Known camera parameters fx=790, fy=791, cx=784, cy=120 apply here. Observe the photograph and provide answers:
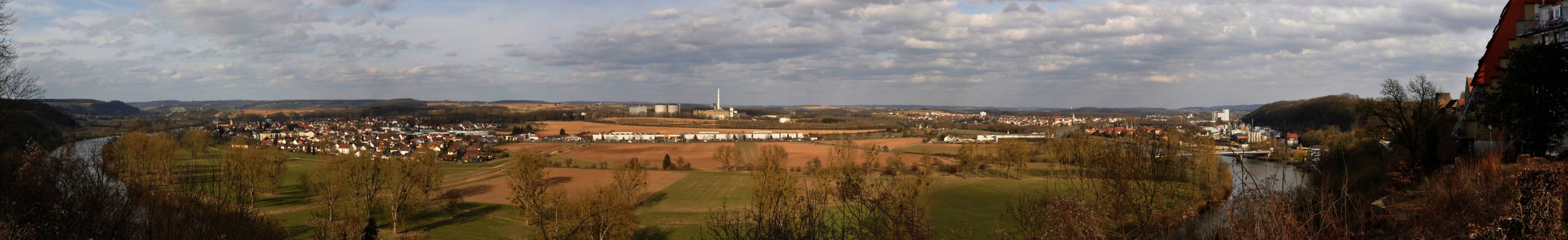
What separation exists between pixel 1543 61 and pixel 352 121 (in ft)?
371

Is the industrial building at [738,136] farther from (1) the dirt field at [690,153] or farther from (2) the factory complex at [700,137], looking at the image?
(1) the dirt field at [690,153]

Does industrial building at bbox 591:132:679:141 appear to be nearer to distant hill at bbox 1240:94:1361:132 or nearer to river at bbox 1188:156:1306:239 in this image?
distant hill at bbox 1240:94:1361:132

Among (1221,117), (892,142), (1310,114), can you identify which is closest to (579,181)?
(892,142)

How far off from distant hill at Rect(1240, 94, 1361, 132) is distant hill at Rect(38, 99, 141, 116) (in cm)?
11554

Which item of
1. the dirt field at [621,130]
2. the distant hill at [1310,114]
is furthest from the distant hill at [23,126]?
the distant hill at [1310,114]

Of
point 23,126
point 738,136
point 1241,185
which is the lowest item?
point 738,136

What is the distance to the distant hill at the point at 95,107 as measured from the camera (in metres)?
88.3

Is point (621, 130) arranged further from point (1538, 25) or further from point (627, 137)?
point (1538, 25)

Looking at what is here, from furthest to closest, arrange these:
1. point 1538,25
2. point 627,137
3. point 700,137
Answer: point 700,137 < point 627,137 < point 1538,25

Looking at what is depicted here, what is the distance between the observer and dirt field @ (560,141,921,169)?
171ft

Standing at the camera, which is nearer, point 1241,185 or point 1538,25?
point 1241,185

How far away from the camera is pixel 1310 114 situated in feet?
255

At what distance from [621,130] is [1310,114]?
70478mm

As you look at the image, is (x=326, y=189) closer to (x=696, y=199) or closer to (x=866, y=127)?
(x=696, y=199)
